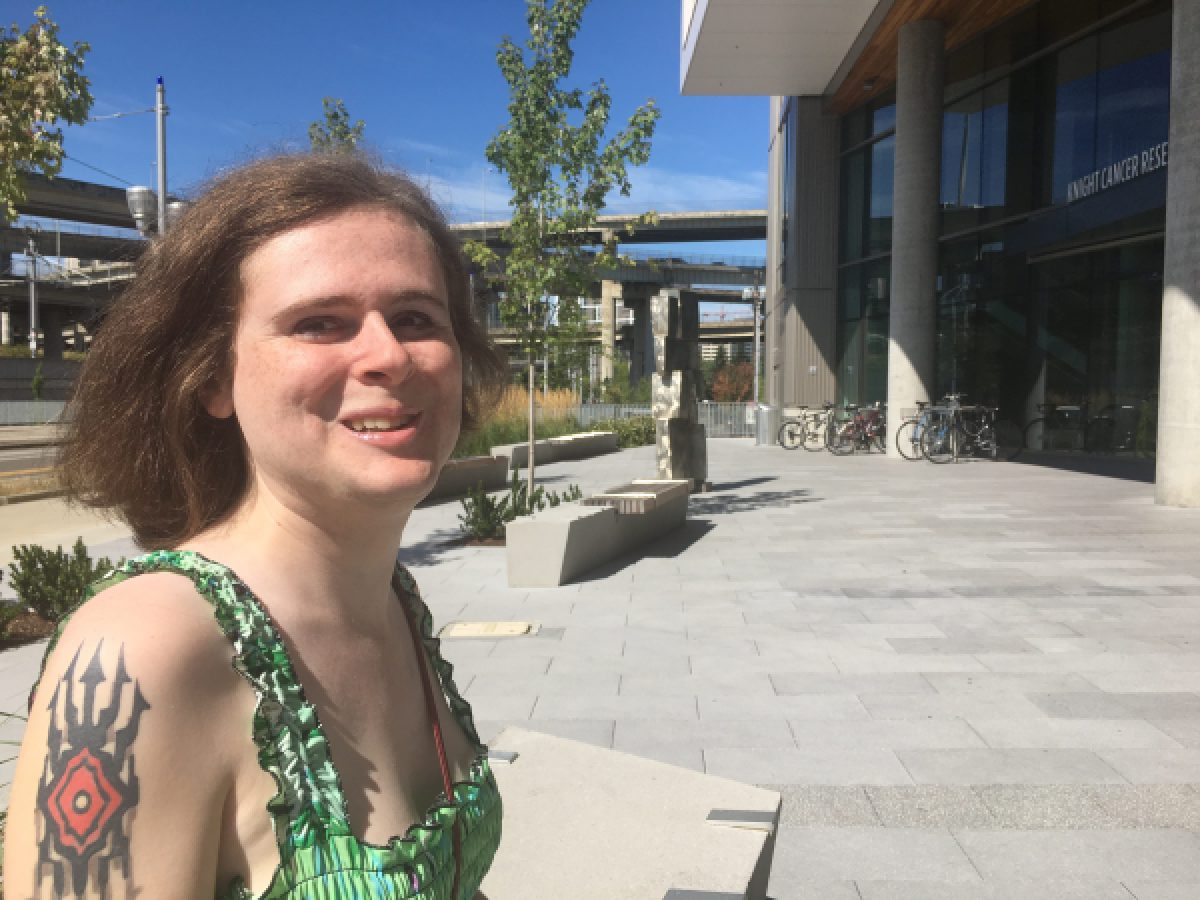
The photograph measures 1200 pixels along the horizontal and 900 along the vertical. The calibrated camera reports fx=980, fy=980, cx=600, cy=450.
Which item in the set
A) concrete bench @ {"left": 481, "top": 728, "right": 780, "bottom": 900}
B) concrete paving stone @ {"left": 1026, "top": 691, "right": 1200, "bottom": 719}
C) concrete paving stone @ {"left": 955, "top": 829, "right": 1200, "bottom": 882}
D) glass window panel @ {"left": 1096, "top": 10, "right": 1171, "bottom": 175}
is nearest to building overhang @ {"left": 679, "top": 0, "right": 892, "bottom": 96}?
glass window panel @ {"left": 1096, "top": 10, "right": 1171, "bottom": 175}

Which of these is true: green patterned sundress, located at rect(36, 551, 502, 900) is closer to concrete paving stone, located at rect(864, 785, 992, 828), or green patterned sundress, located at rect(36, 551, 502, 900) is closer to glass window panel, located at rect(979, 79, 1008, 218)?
concrete paving stone, located at rect(864, 785, 992, 828)

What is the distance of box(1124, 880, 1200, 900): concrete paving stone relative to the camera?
9.80 feet

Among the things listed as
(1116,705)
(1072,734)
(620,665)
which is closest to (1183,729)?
(1116,705)

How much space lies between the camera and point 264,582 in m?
1.17

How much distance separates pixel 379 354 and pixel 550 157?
420 inches

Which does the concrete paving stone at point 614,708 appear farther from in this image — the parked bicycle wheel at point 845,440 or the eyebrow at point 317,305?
the parked bicycle wheel at point 845,440

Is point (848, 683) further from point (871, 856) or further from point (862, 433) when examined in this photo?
point (862, 433)

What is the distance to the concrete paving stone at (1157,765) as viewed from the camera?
154 inches

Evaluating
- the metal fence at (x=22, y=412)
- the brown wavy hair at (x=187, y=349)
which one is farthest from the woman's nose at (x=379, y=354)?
the metal fence at (x=22, y=412)

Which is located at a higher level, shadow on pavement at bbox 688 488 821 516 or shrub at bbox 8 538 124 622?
shrub at bbox 8 538 124 622

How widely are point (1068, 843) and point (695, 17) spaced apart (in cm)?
2118

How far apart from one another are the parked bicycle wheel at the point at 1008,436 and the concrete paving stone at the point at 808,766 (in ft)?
58.3

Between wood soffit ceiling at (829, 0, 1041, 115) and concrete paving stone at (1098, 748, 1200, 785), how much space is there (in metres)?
17.8

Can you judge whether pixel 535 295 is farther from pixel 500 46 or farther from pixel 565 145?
pixel 500 46
